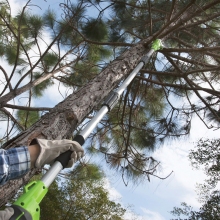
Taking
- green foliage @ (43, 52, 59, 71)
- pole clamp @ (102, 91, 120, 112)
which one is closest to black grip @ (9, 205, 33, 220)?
pole clamp @ (102, 91, 120, 112)

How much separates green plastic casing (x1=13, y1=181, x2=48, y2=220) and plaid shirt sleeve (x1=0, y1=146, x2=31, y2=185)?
0.09 meters

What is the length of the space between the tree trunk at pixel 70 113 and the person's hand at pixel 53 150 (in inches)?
13.9

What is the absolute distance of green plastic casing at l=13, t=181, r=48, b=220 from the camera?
1.04m

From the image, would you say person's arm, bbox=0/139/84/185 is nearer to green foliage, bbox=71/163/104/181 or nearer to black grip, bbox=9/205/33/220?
black grip, bbox=9/205/33/220

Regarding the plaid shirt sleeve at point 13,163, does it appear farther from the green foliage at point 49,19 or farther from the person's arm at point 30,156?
the green foliage at point 49,19

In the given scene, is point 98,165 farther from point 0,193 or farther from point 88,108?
point 0,193

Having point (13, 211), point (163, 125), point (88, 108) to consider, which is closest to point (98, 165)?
point (163, 125)

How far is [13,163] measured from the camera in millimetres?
997

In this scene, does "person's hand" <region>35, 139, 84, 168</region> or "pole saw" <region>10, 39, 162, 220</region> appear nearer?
"pole saw" <region>10, 39, 162, 220</region>

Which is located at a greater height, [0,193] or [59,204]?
[59,204]

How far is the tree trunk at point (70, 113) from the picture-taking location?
5.04ft

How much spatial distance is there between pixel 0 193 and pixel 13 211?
51 centimetres

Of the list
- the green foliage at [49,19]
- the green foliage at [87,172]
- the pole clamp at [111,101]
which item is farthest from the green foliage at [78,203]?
the pole clamp at [111,101]

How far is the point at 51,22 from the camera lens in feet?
13.7
